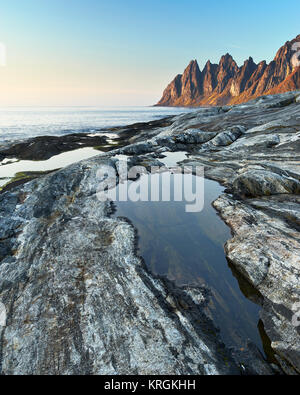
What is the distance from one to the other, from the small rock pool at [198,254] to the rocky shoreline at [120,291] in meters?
0.59

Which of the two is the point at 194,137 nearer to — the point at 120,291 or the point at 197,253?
the point at 197,253

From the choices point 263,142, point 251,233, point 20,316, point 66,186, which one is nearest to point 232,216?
point 251,233

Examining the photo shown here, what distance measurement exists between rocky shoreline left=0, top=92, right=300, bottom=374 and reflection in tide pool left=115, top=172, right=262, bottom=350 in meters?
0.64

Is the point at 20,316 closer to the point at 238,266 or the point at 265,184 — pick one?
the point at 238,266

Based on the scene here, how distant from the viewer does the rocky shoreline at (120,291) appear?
7.69m

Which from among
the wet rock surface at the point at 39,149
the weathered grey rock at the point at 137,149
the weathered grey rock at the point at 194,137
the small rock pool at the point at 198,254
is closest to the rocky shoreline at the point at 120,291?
the small rock pool at the point at 198,254

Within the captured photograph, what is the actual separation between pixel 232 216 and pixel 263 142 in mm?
24329

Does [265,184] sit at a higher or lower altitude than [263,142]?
lower

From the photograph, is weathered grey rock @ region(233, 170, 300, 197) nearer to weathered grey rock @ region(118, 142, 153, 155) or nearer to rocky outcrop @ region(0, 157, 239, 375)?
rocky outcrop @ region(0, 157, 239, 375)

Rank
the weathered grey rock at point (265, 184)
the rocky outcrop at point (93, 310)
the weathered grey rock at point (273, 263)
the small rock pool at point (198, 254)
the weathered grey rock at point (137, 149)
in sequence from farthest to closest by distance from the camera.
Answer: the weathered grey rock at point (137, 149) < the weathered grey rock at point (265, 184) < the small rock pool at point (198, 254) < the weathered grey rock at point (273, 263) < the rocky outcrop at point (93, 310)

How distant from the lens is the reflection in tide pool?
9555 mm

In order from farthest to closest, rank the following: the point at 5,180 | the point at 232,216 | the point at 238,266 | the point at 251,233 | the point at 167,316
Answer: the point at 5,180 → the point at 232,216 → the point at 251,233 → the point at 238,266 → the point at 167,316

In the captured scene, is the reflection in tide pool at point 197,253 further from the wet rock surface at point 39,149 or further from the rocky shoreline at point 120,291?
the wet rock surface at point 39,149
